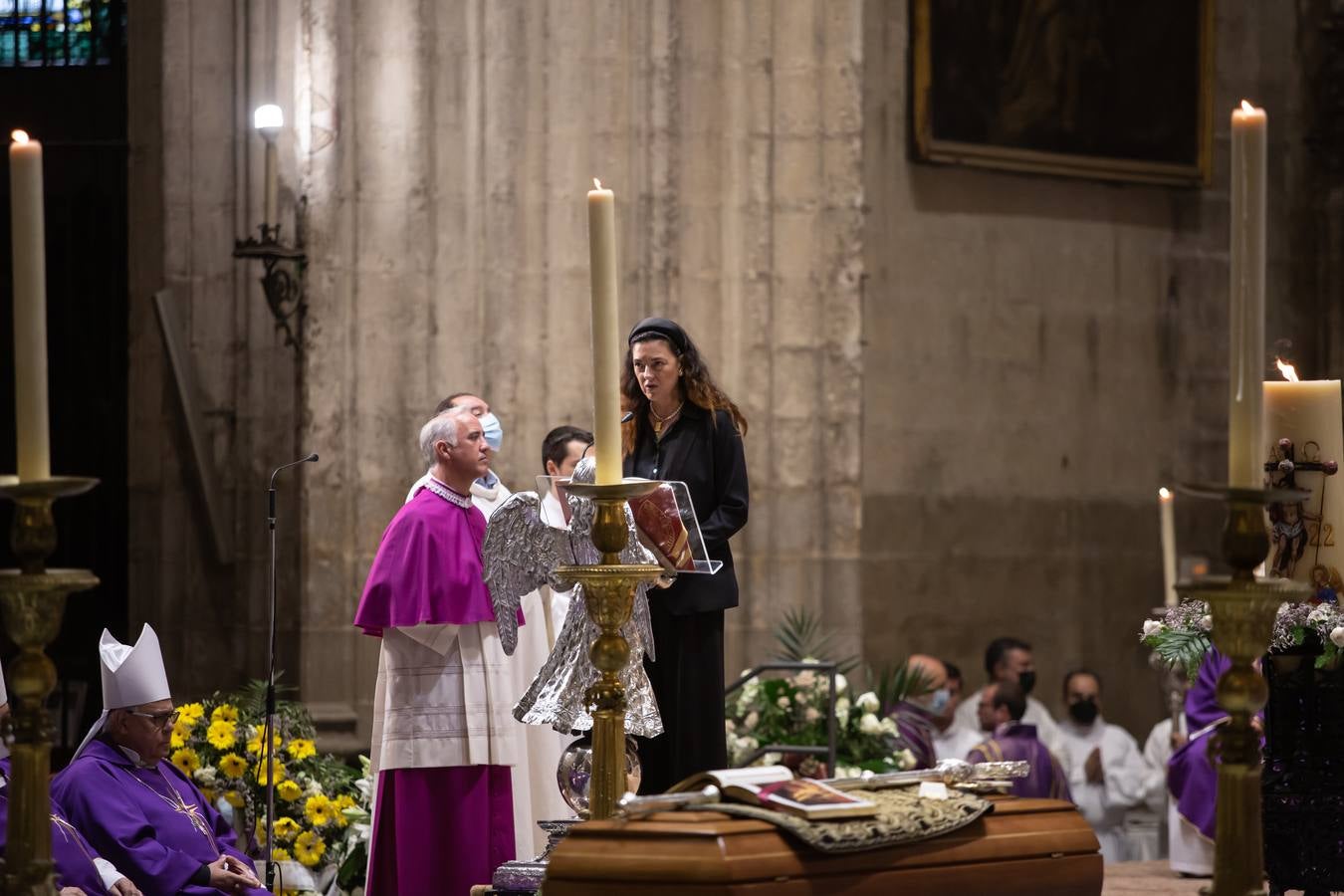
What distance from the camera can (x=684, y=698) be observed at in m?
5.43

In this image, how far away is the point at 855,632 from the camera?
10.6 m

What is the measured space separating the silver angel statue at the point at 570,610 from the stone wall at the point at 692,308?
5259 mm

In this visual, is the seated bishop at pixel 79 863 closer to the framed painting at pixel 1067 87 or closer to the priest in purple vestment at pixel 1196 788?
the priest in purple vestment at pixel 1196 788

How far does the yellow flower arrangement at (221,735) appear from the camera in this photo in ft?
23.9

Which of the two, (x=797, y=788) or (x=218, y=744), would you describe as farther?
(x=218, y=744)

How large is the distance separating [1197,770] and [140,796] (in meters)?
4.88

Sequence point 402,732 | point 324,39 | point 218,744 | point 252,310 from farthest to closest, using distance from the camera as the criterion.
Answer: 1. point 252,310
2. point 324,39
3. point 218,744
4. point 402,732

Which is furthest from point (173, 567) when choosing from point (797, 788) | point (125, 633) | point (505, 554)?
point (797, 788)

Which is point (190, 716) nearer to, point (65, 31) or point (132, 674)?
point (132, 674)

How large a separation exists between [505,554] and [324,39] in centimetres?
591

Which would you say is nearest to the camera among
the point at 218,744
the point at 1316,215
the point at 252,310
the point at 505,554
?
the point at 505,554

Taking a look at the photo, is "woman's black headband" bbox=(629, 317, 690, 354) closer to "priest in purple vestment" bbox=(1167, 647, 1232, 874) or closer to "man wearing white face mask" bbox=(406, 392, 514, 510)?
"man wearing white face mask" bbox=(406, 392, 514, 510)

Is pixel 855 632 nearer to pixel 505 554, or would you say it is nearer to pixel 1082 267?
pixel 1082 267

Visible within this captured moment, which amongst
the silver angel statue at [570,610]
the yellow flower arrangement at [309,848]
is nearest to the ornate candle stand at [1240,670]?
the silver angel statue at [570,610]
